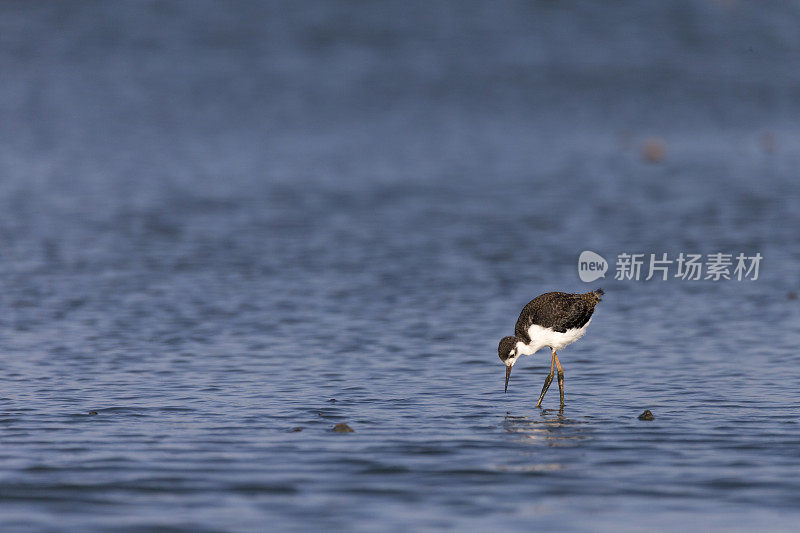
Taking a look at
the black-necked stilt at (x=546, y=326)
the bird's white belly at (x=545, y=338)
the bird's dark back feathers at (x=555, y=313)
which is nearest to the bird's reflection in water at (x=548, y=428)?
the black-necked stilt at (x=546, y=326)

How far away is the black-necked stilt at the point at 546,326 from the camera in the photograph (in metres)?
15.8

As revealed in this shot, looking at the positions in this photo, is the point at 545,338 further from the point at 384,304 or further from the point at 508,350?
the point at 384,304

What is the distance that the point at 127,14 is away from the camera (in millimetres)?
87000

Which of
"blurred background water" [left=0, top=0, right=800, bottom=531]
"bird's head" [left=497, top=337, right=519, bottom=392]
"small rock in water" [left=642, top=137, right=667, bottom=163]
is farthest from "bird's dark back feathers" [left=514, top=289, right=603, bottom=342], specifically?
"small rock in water" [left=642, top=137, right=667, bottom=163]

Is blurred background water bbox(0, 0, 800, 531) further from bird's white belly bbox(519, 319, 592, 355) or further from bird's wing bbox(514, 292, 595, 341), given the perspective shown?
bird's wing bbox(514, 292, 595, 341)

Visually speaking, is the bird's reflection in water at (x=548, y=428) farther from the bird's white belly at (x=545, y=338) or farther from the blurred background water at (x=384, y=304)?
the bird's white belly at (x=545, y=338)

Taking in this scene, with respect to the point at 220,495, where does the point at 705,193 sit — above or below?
above

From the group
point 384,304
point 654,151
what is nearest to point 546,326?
point 384,304

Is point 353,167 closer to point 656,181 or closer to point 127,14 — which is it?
point 656,181

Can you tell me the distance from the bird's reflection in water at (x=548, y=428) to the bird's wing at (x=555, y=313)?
3.37ft

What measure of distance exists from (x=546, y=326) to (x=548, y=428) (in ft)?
5.68

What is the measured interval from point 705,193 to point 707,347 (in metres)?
22.1

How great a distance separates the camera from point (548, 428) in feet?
47.1

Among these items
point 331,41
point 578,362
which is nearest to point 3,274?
point 578,362
